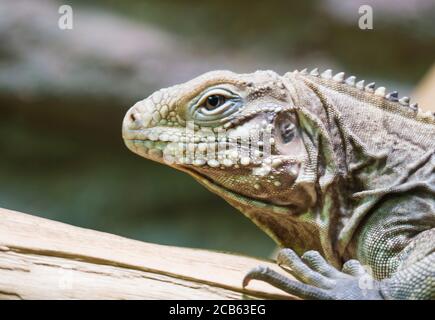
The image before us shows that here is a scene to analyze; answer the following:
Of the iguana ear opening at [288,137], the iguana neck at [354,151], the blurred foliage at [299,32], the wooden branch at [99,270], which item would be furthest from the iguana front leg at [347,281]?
the blurred foliage at [299,32]

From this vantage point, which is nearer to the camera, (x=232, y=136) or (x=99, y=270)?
(x=99, y=270)

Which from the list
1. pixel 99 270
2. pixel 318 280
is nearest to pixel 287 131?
pixel 318 280

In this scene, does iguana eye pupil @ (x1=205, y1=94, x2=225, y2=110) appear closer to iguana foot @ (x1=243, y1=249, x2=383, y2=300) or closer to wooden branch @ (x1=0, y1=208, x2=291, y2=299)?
wooden branch @ (x1=0, y1=208, x2=291, y2=299)

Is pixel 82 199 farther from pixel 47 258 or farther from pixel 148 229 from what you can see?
pixel 47 258

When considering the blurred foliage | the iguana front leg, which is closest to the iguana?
the iguana front leg

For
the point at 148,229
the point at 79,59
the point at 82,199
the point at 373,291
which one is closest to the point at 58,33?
the point at 79,59

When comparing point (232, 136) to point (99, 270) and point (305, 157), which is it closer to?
point (305, 157)
